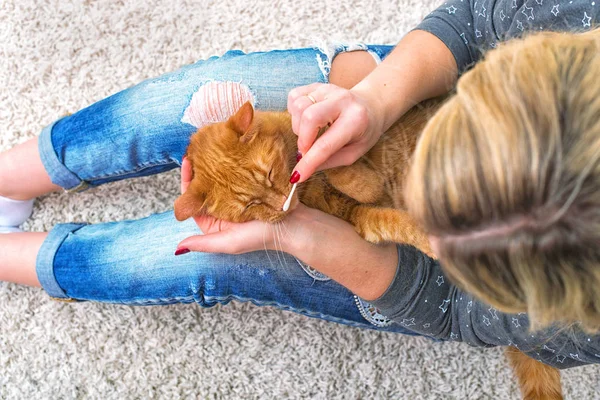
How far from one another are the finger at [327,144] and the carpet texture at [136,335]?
77cm

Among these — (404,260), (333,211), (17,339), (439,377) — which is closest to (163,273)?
(333,211)

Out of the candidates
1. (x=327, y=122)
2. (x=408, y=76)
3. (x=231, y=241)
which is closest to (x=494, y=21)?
(x=408, y=76)

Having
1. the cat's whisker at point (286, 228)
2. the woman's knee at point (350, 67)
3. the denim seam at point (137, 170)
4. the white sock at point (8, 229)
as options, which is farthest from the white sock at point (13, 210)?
the woman's knee at point (350, 67)

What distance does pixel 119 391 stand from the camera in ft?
4.61

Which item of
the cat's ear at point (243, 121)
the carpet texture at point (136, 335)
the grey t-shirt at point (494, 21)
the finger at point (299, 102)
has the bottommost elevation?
the carpet texture at point (136, 335)

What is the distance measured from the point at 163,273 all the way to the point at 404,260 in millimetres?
566

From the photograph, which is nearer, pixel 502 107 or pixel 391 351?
pixel 502 107

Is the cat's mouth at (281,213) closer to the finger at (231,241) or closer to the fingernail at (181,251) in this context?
the finger at (231,241)

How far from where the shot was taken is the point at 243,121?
0.87m

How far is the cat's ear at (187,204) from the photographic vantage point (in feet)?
2.76

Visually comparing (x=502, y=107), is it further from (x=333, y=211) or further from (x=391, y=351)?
(x=391, y=351)

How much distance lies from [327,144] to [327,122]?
0.16ft

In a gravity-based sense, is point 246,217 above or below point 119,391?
above

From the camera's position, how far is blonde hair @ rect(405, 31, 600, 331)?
0.52 m
